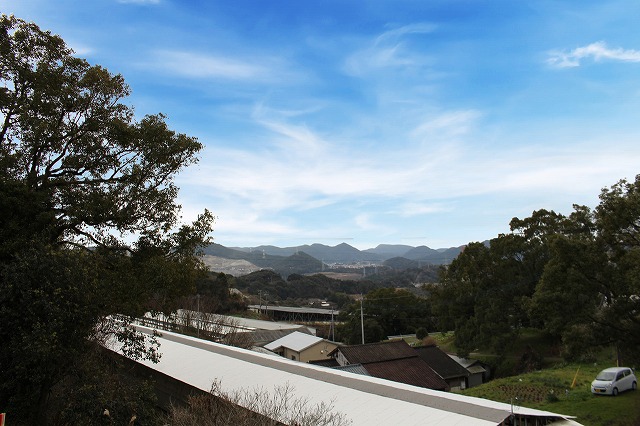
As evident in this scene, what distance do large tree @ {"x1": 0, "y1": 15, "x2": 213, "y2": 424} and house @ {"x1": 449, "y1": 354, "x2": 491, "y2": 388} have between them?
22.4 meters

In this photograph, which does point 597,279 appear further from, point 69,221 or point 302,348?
point 302,348

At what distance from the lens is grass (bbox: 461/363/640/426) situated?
14.5m

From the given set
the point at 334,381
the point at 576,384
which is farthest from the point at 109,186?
the point at 576,384

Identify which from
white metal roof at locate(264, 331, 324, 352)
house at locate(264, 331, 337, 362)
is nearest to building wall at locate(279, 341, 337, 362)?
house at locate(264, 331, 337, 362)

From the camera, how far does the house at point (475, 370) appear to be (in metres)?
28.1

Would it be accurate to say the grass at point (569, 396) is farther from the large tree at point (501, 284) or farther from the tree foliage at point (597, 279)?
the large tree at point (501, 284)

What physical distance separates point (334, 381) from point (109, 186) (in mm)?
7617

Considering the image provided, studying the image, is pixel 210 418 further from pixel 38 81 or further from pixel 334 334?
pixel 334 334

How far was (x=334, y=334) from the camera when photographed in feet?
152

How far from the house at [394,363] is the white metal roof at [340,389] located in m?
9.29

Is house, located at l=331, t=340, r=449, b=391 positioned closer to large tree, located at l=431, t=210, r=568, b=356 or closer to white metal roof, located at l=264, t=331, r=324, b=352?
large tree, located at l=431, t=210, r=568, b=356

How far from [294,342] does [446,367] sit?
1248 centimetres

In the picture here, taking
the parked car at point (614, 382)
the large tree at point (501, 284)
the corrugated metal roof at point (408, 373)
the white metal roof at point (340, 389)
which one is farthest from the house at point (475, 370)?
the white metal roof at point (340, 389)

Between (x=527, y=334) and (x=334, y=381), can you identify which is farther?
(x=527, y=334)
